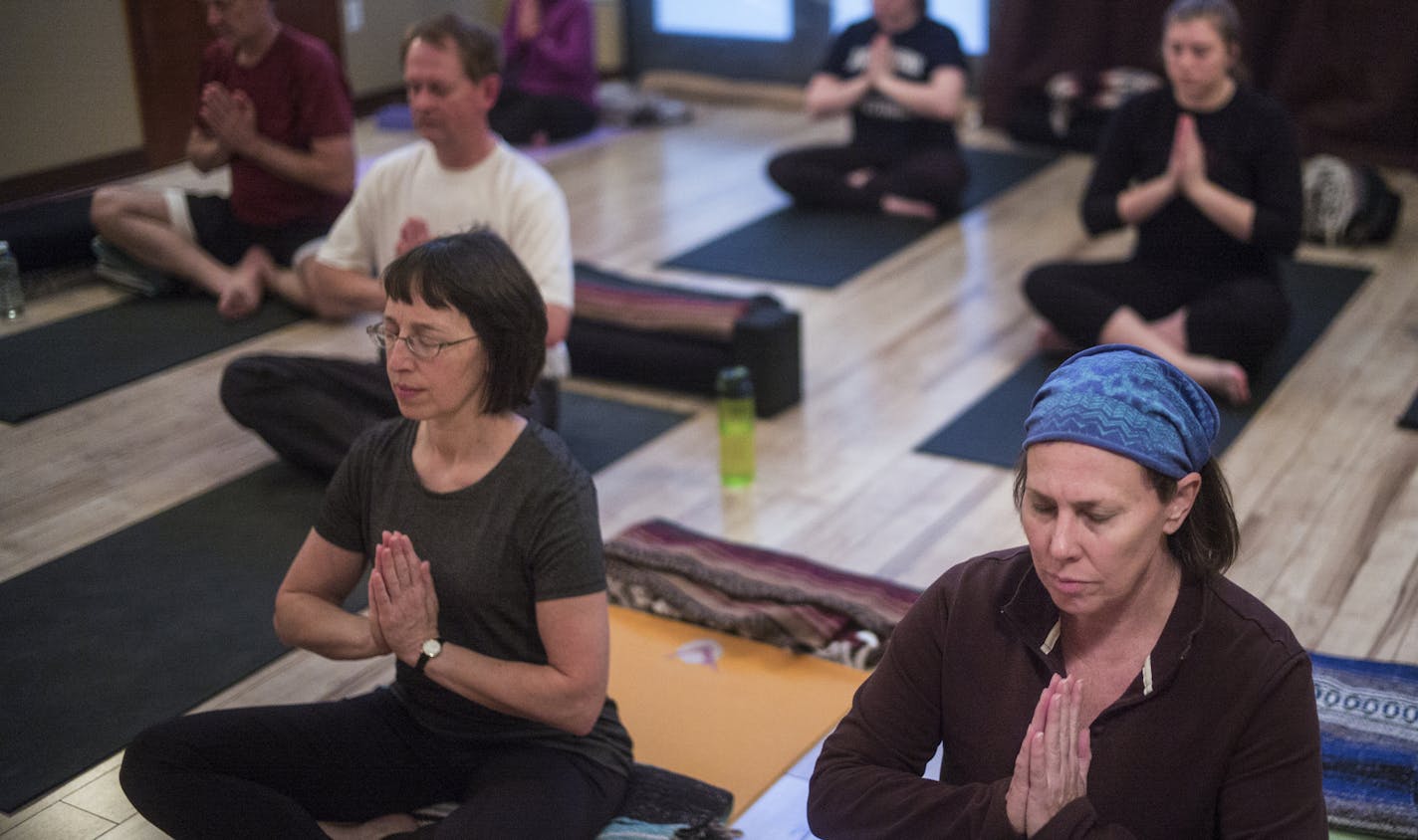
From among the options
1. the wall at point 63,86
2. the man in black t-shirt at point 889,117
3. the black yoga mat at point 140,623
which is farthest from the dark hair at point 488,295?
the man in black t-shirt at point 889,117

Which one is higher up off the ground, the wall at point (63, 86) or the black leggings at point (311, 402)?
the wall at point (63, 86)

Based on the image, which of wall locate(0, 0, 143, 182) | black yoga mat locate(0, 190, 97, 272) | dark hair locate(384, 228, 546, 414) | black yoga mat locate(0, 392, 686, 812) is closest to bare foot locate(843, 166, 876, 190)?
black yoga mat locate(0, 392, 686, 812)

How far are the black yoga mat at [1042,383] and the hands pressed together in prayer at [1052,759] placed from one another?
1847 mm

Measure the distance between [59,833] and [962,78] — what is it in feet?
13.0

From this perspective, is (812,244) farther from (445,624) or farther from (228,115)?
(445,624)

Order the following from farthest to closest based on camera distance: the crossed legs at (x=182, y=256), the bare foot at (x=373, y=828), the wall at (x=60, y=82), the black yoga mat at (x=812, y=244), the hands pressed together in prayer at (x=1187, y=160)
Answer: the black yoga mat at (x=812, y=244)
the crossed legs at (x=182, y=256)
the hands pressed together in prayer at (x=1187, y=160)
the wall at (x=60, y=82)
the bare foot at (x=373, y=828)

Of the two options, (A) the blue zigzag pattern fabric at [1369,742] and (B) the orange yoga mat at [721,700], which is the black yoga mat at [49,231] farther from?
(A) the blue zigzag pattern fabric at [1369,742]

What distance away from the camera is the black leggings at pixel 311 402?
3.43 metres

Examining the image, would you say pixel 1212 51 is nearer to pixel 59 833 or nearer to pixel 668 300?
pixel 668 300

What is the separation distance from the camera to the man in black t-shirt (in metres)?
5.36

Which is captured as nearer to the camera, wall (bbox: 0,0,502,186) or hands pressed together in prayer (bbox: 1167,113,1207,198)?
wall (bbox: 0,0,502,186)

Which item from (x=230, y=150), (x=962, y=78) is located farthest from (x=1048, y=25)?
(x=230, y=150)

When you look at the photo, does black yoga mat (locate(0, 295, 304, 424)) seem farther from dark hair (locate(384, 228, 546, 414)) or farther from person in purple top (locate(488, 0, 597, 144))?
person in purple top (locate(488, 0, 597, 144))

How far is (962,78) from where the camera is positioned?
5.34m
